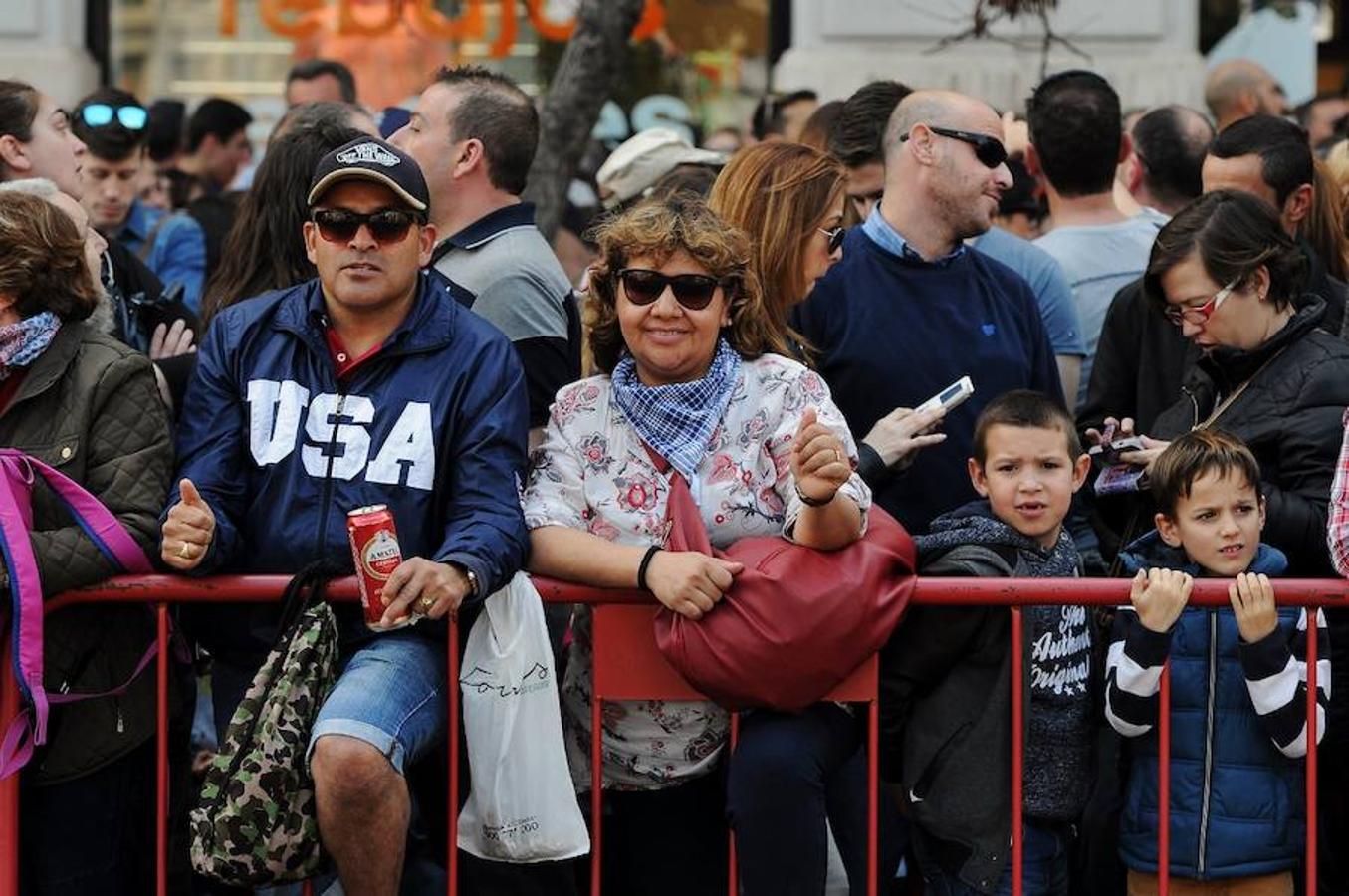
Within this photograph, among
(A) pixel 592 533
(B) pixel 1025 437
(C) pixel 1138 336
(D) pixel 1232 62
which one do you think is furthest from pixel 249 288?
(D) pixel 1232 62

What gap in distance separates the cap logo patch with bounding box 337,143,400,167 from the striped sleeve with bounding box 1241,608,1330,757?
2.27 meters

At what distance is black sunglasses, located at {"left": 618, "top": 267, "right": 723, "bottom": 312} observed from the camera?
203 inches

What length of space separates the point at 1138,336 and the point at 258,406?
Answer: 8.69ft

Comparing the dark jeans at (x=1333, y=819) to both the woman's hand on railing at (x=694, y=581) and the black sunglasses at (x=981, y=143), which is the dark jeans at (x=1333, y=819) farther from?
the black sunglasses at (x=981, y=143)

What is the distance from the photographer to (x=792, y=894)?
16.2 feet

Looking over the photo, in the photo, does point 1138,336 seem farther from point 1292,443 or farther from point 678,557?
point 678,557

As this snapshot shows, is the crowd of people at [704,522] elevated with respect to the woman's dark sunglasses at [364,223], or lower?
lower

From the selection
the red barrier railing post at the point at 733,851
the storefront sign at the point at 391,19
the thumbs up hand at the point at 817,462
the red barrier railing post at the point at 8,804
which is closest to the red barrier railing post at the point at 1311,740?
the thumbs up hand at the point at 817,462

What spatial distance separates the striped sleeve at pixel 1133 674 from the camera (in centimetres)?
502

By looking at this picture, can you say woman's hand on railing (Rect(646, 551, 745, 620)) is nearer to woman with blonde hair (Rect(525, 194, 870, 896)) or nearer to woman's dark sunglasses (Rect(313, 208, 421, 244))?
woman with blonde hair (Rect(525, 194, 870, 896))

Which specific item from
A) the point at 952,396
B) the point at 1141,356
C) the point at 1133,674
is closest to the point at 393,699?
the point at 952,396

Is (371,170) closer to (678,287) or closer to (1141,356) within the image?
(678,287)

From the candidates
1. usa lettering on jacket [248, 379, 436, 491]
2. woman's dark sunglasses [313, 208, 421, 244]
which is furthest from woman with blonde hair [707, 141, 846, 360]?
usa lettering on jacket [248, 379, 436, 491]

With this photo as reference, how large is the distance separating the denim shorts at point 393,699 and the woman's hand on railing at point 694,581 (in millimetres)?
576
